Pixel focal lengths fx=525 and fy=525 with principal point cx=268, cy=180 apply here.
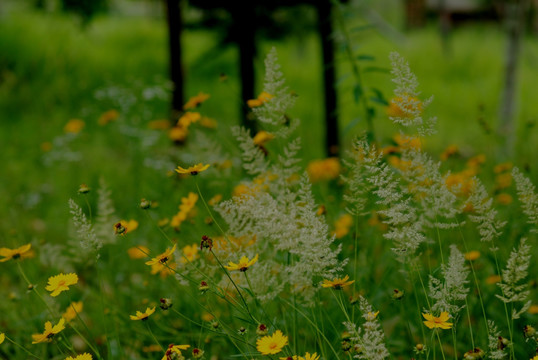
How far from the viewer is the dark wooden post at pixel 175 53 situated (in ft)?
11.2

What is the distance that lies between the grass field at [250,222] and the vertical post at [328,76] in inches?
9.5

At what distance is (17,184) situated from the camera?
3.55 m

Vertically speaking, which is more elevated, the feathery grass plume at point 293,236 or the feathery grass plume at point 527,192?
the feathery grass plume at point 527,192

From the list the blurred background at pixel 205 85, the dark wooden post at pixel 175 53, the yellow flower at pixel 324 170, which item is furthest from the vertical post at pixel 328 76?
the dark wooden post at pixel 175 53

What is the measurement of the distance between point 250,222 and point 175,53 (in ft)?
8.46

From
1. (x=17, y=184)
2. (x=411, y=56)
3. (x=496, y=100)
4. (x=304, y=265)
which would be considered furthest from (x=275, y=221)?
(x=411, y=56)

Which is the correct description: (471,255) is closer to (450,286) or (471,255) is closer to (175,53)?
(450,286)

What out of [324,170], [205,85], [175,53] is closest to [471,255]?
[324,170]

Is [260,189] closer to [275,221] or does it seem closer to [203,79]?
[275,221]

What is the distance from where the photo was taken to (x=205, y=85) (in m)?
6.90

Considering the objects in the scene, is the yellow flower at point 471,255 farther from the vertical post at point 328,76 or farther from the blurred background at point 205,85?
the vertical post at point 328,76

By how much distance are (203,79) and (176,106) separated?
3612 mm

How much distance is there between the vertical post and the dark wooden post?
93cm

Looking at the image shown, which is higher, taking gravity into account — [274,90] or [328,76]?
A: [274,90]
